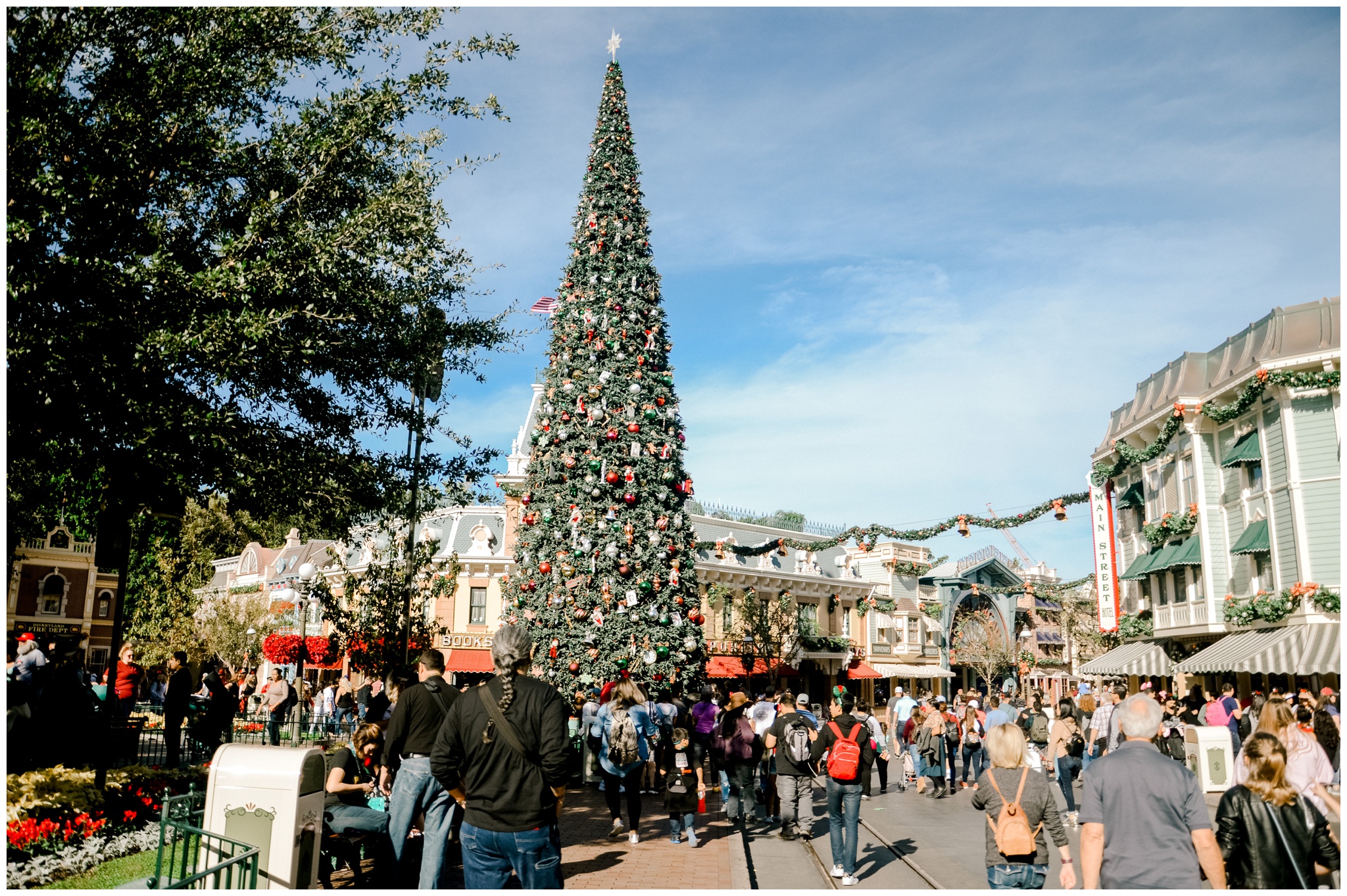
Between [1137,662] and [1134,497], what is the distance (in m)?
5.50

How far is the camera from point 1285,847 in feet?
16.6

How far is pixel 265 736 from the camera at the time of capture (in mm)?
15492

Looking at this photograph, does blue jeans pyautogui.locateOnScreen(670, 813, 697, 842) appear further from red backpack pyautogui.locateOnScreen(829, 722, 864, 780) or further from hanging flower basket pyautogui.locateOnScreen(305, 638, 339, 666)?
hanging flower basket pyautogui.locateOnScreen(305, 638, 339, 666)

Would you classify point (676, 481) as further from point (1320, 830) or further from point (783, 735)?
point (1320, 830)

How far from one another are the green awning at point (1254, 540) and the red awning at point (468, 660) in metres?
25.9

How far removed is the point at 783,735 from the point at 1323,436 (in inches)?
756

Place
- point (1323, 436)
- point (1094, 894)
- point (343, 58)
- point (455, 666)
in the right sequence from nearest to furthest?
point (1094, 894)
point (343, 58)
point (1323, 436)
point (455, 666)

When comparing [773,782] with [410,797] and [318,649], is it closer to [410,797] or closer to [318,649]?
[410,797]

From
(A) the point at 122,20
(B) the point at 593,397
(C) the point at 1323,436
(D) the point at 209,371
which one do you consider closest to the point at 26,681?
(D) the point at 209,371

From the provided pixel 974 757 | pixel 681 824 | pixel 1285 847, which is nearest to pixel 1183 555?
pixel 974 757

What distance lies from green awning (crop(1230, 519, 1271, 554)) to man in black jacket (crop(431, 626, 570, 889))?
2416cm

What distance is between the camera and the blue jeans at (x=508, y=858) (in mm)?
4824

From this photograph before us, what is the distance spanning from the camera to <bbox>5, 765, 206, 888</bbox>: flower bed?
23.6 feet

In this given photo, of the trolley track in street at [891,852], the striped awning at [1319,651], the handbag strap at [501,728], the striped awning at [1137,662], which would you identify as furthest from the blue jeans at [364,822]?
the striped awning at [1137,662]
